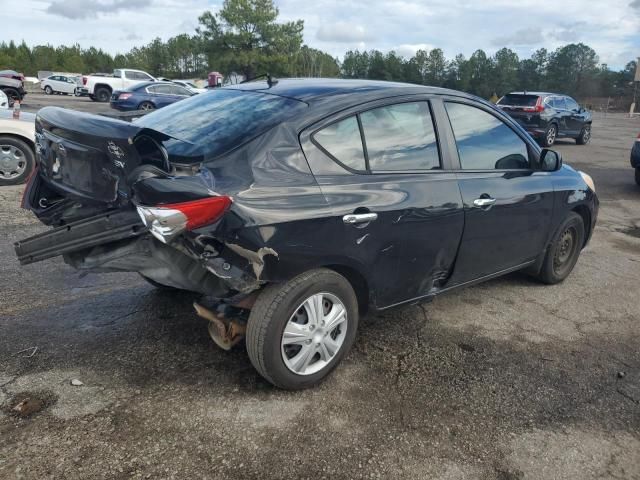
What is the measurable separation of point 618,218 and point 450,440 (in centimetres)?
646

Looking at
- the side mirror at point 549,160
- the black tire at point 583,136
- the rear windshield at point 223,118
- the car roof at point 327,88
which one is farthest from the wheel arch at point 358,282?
the black tire at point 583,136

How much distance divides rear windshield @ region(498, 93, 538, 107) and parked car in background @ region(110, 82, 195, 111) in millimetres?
10908

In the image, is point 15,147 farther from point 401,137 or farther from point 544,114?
point 544,114

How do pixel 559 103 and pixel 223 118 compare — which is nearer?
pixel 223 118

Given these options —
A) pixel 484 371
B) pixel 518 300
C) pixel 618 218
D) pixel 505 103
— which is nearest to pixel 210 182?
pixel 484 371

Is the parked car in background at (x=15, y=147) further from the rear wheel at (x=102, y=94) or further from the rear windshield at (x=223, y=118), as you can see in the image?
the rear wheel at (x=102, y=94)

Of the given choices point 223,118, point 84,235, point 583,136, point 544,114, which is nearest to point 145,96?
point 544,114

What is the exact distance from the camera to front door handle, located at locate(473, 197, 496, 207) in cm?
351

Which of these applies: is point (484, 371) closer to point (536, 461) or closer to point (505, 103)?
point (536, 461)

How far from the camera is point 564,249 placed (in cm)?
480

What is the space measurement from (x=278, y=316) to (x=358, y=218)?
69 cm

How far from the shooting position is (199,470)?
7.57 feet

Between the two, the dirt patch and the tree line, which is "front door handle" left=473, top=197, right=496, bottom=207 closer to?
the dirt patch

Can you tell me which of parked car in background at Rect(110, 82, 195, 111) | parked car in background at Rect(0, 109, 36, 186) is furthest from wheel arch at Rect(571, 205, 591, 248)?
parked car in background at Rect(110, 82, 195, 111)
